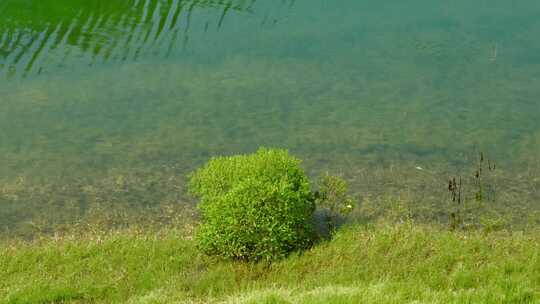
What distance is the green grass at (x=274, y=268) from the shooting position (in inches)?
410

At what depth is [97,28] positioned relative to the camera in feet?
77.3

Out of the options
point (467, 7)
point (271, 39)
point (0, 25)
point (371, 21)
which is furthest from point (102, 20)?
point (467, 7)

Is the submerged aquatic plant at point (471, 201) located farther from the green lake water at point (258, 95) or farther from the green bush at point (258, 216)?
the green bush at point (258, 216)

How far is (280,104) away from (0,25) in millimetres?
9810

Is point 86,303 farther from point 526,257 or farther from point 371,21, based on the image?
point 371,21

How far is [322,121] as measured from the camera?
57.6 ft

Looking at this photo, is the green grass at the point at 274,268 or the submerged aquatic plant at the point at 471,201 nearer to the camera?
the green grass at the point at 274,268

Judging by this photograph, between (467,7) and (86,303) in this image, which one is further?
(467,7)

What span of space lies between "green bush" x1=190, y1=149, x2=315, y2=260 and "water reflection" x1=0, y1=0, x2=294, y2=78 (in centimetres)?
1049

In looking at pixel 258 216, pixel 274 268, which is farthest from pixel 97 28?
pixel 274 268

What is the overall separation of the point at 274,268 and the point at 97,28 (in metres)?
14.2

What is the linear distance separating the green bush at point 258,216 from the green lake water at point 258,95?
259 cm

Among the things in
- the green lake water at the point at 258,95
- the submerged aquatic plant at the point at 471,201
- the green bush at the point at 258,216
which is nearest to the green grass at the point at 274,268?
the green bush at the point at 258,216

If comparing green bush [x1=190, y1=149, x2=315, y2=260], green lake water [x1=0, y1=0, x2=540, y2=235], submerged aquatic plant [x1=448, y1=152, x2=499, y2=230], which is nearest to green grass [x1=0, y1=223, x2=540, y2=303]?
green bush [x1=190, y1=149, x2=315, y2=260]
